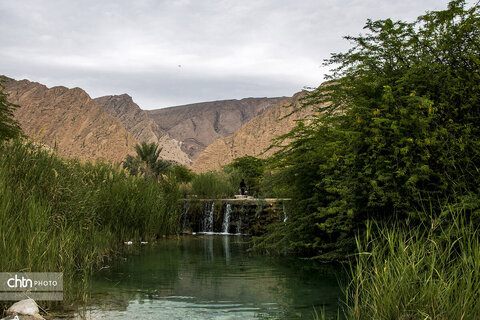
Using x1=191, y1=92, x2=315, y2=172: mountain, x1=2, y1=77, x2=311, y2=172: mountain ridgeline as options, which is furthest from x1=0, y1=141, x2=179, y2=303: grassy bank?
x1=191, y1=92, x2=315, y2=172: mountain

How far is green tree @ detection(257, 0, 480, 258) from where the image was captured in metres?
6.56

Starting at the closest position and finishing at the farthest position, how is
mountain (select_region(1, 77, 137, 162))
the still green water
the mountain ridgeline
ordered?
the still green water < the mountain ridgeline < mountain (select_region(1, 77, 137, 162))

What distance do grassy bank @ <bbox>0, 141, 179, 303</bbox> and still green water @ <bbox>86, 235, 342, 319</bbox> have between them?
1.96 feet

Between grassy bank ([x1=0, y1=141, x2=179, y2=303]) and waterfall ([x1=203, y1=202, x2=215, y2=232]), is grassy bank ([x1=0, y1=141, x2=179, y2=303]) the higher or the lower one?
the higher one

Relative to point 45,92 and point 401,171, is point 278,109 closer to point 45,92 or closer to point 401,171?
point 45,92

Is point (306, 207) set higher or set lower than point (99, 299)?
higher

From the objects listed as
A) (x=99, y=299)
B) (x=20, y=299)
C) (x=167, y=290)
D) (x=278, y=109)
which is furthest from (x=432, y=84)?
(x=278, y=109)

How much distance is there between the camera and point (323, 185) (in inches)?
351

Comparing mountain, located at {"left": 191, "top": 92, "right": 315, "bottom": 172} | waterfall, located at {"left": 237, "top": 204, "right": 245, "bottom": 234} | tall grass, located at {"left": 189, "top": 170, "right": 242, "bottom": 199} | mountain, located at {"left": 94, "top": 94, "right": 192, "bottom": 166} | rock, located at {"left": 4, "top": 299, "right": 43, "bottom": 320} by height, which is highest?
mountain, located at {"left": 94, "top": 94, "right": 192, "bottom": 166}

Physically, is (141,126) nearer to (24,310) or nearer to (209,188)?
(209,188)

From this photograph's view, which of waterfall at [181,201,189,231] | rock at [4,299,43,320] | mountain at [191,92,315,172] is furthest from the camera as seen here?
mountain at [191,92,315,172]

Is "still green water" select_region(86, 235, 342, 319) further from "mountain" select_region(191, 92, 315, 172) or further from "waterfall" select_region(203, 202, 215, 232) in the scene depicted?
"mountain" select_region(191, 92, 315, 172)

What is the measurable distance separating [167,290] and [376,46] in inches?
238

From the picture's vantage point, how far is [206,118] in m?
162
